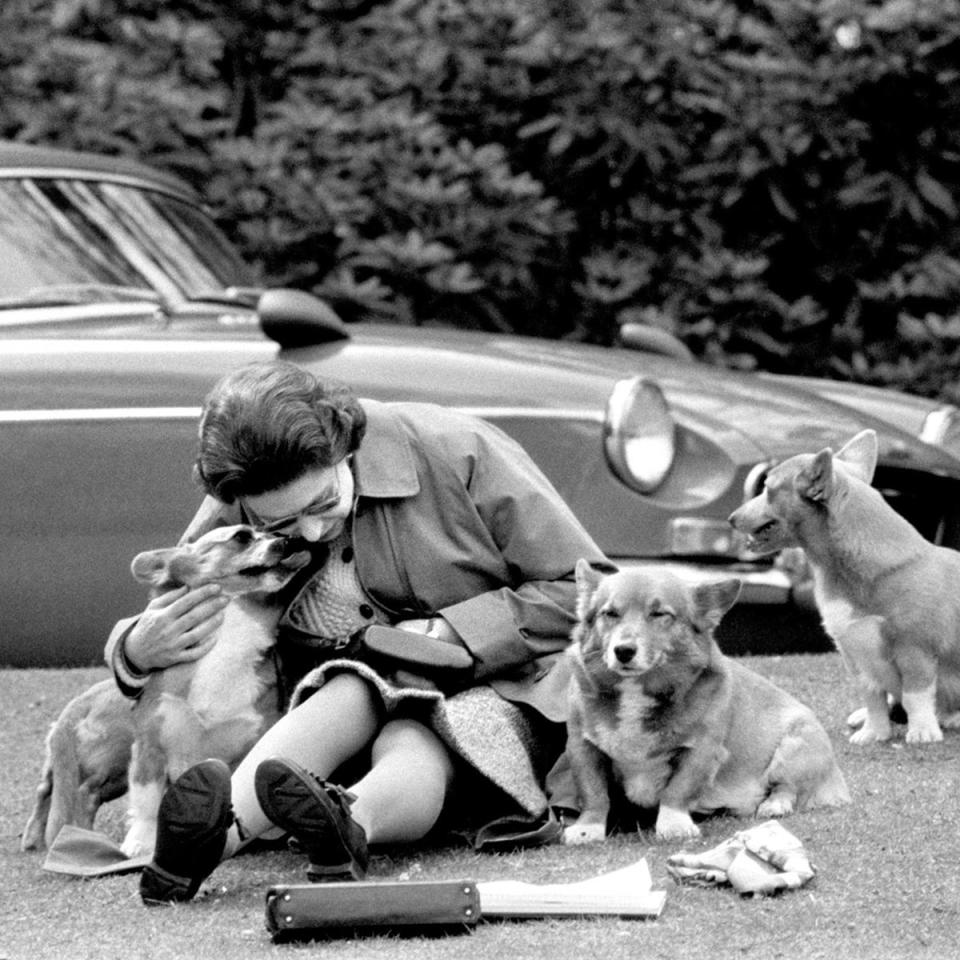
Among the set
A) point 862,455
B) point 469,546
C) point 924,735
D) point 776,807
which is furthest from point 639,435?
point 776,807

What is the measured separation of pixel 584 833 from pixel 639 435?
6.89 feet

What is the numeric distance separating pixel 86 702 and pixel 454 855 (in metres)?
0.93

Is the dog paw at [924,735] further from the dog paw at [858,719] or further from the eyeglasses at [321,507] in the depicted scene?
the eyeglasses at [321,507]

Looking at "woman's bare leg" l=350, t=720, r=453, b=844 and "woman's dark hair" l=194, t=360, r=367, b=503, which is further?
"woman's dark hair" l=194, t=360, r=367, b=503

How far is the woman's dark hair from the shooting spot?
13.5 ft

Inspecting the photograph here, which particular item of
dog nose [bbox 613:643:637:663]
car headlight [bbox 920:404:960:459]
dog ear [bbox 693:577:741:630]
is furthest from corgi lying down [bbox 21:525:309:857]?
car headlight [bbox 920:404:960:459]

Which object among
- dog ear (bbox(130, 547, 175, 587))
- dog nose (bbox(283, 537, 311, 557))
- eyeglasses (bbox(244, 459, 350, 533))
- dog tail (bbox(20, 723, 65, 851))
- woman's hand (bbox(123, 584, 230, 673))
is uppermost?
eyeglasses (bbox(244, 459, 350, 533))

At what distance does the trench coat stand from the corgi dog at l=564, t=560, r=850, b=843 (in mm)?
128

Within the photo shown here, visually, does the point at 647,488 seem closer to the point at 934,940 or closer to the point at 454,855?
the point at 454,855

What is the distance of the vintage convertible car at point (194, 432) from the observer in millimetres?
5992

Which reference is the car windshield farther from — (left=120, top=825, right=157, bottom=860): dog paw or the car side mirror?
(left=120, top=825, right=157, bottom=860): dog paw

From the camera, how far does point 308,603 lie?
14.6 ft

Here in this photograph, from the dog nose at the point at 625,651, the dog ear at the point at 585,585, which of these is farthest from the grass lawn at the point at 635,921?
the dog ear at the point at 585,585

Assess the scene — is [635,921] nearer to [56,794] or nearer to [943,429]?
[56,794]
